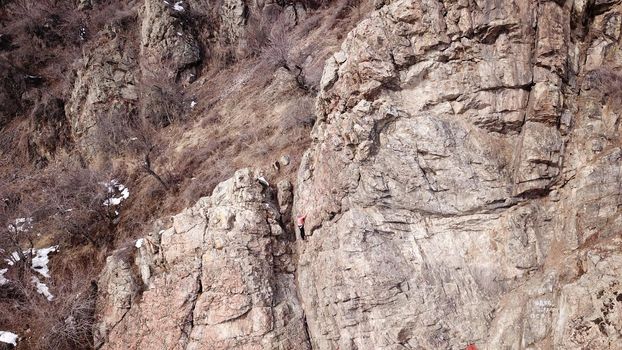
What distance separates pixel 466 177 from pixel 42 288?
16760mm

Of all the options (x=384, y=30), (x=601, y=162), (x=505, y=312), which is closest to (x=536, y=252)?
(x=505, y=312)

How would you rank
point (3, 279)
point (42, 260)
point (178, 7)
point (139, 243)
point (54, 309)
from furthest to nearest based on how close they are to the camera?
point (178, 7), point (42, 260), point (3, 279), point (139, 243), point (54, 309)

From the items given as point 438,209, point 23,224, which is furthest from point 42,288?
point 438,209

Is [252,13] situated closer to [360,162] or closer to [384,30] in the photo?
[384,30]

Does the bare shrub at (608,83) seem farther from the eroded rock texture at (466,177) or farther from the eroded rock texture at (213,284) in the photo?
the eroded rock texture at (213,284)

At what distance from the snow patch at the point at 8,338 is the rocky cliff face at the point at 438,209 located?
160 inches

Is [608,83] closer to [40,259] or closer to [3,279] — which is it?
[40,259]

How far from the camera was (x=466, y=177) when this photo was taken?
12531 millimetres

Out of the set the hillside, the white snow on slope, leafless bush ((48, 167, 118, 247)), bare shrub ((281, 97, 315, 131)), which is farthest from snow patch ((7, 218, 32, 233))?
bare shrub ((281, 97, 315, 131))

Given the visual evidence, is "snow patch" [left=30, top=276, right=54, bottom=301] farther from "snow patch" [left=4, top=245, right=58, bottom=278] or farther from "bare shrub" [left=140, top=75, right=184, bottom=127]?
"bare shrub" [left=140, top=75, right=184, bottom=127]

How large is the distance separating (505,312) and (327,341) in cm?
509

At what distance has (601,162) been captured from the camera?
11641 millimetres

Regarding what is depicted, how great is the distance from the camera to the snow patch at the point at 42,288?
56.4 ft

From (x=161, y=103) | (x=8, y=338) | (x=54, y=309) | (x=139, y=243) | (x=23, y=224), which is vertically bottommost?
(x=8, y=338)
